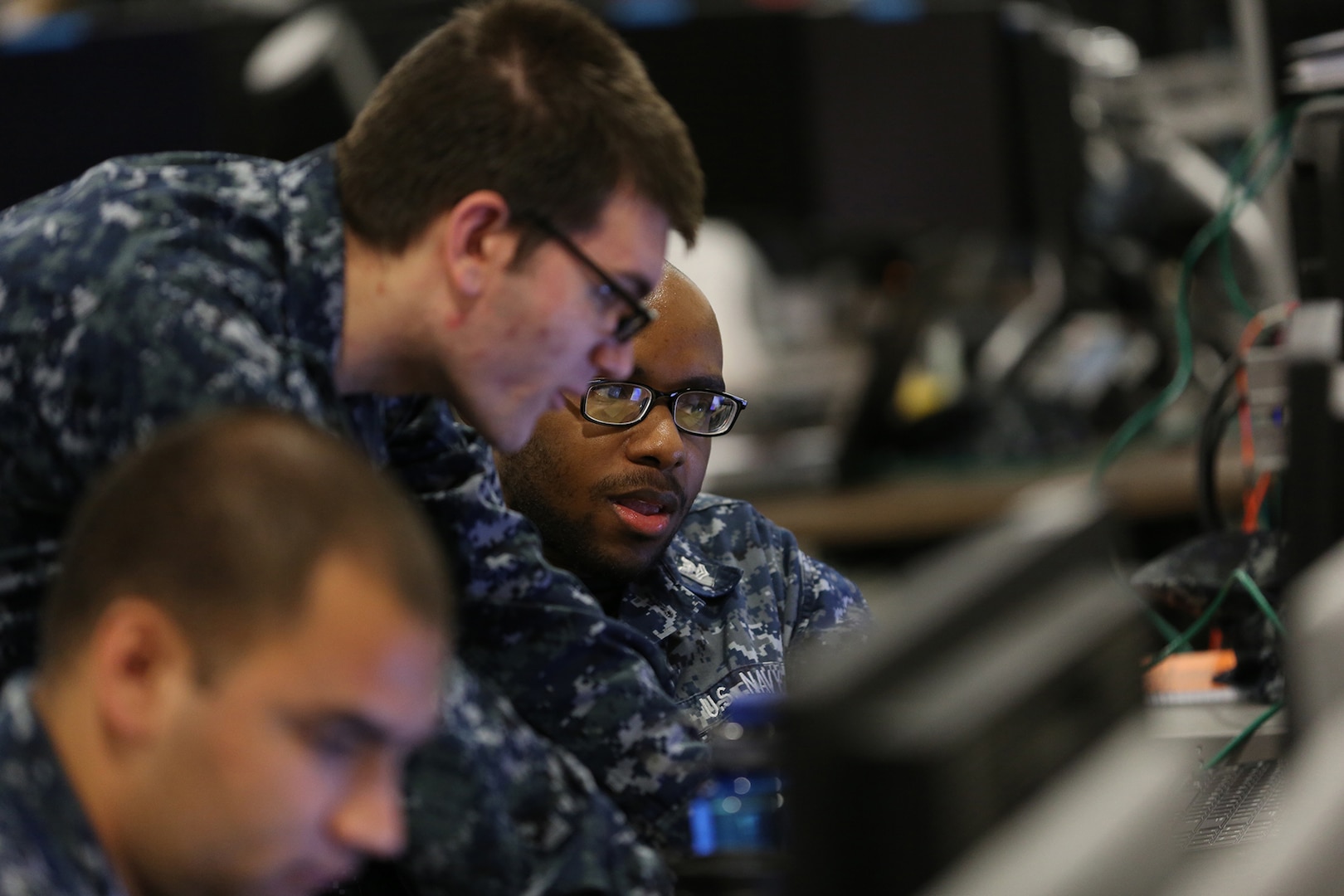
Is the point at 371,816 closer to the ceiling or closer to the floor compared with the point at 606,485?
closer to the ceiling

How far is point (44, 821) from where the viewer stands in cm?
94

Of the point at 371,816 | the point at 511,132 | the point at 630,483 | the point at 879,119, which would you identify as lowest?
the point at 879,119

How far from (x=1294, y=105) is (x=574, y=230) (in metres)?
1.18

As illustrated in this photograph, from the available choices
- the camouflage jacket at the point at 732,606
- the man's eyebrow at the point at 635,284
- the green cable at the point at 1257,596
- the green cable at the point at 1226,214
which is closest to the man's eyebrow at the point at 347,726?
the man's eyebrow at the point at 635,284

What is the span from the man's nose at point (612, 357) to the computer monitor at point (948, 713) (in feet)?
2.16

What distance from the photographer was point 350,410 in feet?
4.53

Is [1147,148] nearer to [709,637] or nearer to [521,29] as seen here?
[709,637]

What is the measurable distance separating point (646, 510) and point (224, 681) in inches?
36.5

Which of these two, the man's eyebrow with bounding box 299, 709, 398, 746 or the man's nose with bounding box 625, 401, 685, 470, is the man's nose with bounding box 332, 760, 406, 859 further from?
the man's nose with bounding box 625, 401, 685, 470

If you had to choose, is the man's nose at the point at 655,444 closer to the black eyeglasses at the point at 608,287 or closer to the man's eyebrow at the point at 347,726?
the black eyeglasses at the point at 608,287

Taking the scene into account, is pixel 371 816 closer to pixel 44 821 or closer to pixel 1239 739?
pixel 44 821


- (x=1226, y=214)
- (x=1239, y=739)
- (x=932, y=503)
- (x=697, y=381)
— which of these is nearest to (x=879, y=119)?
(x=932, y=503)

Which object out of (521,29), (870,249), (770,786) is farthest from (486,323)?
(870,249)

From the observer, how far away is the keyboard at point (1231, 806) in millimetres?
1078
